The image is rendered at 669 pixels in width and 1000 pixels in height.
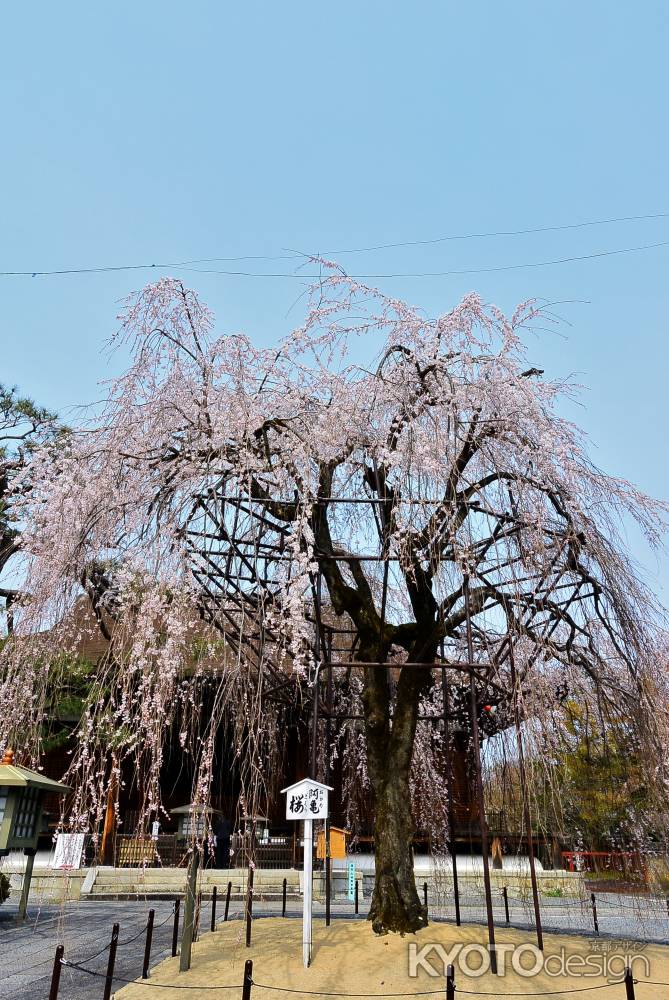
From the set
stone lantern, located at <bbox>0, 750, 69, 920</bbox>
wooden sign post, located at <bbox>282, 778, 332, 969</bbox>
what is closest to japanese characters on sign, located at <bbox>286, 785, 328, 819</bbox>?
wooden sign post, located at <bbox>282, 778, 332, 969</bbox>

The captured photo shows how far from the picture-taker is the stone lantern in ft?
32.9

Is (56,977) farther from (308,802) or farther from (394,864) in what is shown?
(394,864)

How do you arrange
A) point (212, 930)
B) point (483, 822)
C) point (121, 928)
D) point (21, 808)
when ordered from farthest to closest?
point (21, 808) < point (121, 928) < point (212, 930) < point (483, 822)

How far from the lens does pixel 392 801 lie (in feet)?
25.1

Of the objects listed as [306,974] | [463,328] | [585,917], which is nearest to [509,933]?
[306,974]

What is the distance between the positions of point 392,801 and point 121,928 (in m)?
5.61

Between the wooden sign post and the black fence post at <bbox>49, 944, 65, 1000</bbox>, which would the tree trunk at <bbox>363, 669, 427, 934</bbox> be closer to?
the wooden sign post

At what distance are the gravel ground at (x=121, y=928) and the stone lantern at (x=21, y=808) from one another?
40.7 inches

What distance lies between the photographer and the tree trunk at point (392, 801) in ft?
23.9

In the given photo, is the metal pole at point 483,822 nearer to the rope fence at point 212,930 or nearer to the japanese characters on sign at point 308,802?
the rope fence at point 212,930

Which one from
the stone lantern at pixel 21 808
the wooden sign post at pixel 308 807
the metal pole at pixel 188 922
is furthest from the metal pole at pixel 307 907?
the stone lantern at pixel 21 808

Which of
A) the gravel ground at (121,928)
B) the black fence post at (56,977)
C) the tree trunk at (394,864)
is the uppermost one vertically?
the tree trunk at (394,864)

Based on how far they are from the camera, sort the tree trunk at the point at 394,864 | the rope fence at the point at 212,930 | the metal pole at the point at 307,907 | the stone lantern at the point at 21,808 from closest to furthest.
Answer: the rope fence at the point at 212,930 < the metal pole at the point at 307,907 < the tree trunk at the point at 394,864 < the stone lantern at the point at 21,808

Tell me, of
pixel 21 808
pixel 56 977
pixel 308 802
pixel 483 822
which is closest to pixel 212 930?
pixel 308 802
